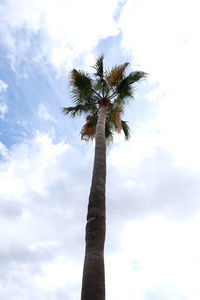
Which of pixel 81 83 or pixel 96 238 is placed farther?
pixel 81 83

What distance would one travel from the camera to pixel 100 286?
6.70 meters

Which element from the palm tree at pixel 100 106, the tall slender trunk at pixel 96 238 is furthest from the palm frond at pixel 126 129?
the tall slender trunk at pixel 96 238

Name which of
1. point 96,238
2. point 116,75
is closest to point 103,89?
point 116,75

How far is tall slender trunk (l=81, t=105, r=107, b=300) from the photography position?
262 inches

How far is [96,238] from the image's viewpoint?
7648mm

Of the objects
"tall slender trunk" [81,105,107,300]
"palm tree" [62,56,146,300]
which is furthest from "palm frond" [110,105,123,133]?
"tall slender trunk" [81,105,107,300]

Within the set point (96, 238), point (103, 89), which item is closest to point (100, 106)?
point (103, 89)

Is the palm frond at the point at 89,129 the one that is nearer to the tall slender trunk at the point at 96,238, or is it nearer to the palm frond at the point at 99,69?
→ the palm frond at the point at 99,69

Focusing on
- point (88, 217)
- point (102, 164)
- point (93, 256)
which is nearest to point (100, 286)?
point (93, 256)

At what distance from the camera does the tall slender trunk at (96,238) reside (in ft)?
21.9

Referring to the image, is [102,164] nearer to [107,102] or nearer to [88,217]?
[88,217]

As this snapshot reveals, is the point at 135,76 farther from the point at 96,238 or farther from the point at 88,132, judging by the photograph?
the point at 96,238

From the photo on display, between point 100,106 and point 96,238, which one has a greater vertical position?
point 100,106

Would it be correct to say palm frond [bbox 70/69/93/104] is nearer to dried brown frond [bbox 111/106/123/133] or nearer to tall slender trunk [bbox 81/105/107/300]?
dried brown frond [bbox 111/106/123/133]
